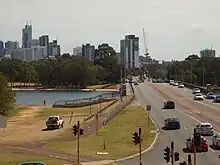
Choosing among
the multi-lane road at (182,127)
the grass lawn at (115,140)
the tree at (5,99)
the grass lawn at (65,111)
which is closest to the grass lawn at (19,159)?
the grass lawn at (115,140)

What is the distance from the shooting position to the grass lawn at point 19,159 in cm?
4671

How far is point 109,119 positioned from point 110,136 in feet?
71.6

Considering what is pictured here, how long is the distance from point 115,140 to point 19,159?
1443cm

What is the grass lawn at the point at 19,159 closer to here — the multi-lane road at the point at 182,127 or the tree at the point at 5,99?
the multi-lane road at the point at 182,127

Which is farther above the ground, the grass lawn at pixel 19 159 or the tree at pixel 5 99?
the tree at pixel 5 99

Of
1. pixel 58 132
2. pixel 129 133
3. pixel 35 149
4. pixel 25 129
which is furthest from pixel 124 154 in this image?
pixel 25 129

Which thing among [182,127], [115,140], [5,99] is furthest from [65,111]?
[115,140]

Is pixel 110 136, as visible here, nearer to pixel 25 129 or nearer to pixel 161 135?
pixel 161 135

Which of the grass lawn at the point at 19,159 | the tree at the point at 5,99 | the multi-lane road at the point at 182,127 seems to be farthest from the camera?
the tree at the point at 5,99

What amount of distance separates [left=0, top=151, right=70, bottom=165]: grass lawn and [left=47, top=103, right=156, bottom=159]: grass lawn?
4.40 m

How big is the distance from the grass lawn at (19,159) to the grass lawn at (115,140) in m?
4.40

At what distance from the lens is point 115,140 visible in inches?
2400

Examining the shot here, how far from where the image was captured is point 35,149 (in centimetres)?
5712

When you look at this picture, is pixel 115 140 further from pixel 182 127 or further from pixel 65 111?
pixel 65 111
